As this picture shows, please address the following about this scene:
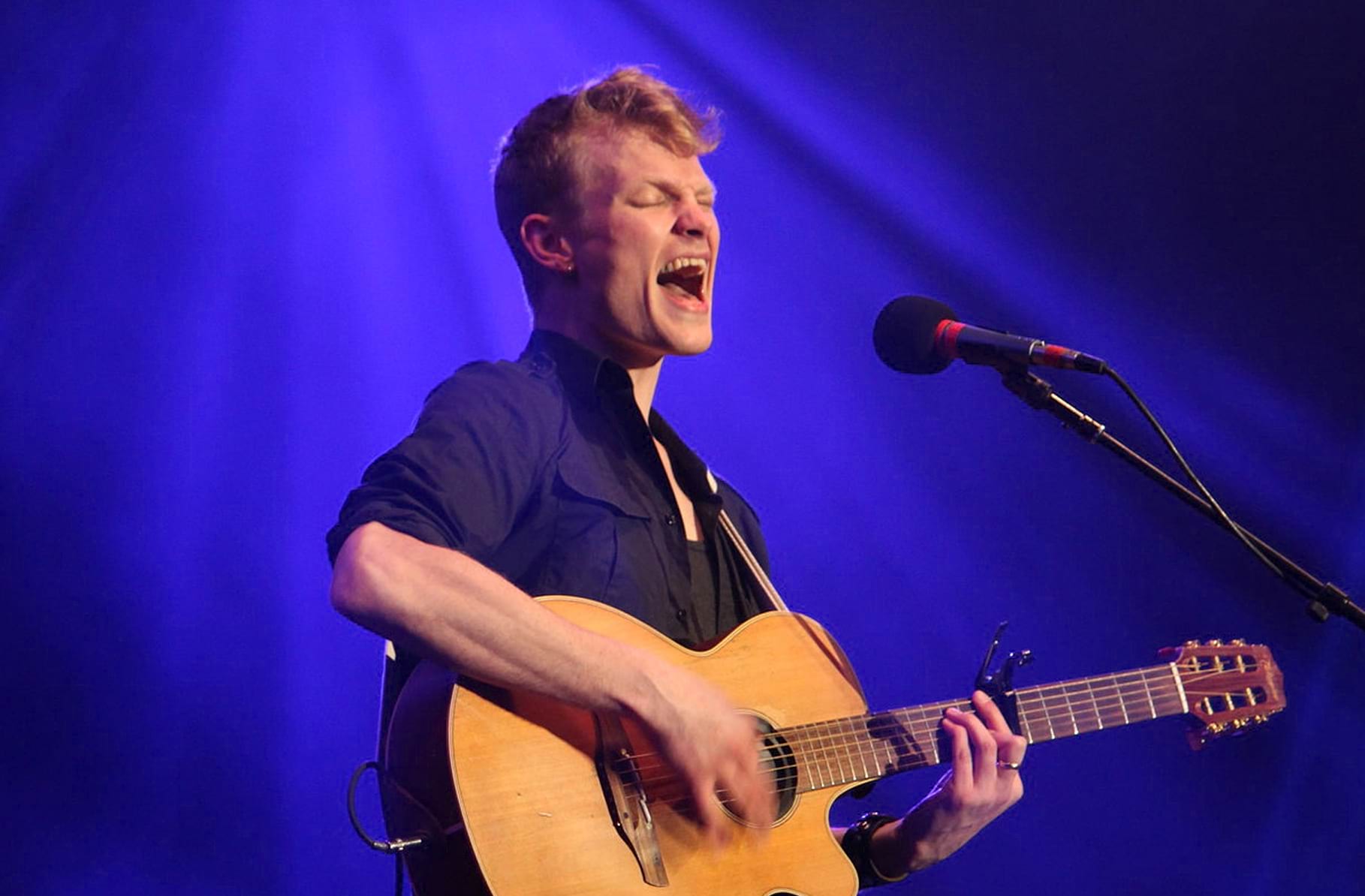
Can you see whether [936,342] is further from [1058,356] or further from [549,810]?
[549,810]

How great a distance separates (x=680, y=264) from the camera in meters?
2.87

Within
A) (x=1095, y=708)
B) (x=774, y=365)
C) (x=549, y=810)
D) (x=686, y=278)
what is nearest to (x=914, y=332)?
(x=686, y=278)

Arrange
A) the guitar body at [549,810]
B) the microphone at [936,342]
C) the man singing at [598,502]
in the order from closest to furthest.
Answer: the guitar body at [549,810] < the man singing at [598,502] < the microphone at [936,342]

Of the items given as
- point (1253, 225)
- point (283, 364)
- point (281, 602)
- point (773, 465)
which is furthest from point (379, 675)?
point (1253, 225)

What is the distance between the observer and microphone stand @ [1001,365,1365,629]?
2367mm

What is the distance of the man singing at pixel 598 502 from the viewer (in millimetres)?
2016

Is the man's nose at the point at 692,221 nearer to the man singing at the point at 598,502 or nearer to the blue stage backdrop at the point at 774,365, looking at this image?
the man singing at the point at 598,502

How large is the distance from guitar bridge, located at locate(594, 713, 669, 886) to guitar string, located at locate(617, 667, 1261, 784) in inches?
0.8

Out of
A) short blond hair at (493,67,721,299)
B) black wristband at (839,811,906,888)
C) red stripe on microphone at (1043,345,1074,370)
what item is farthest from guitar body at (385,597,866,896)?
short blond hair at (493,67,721,299)

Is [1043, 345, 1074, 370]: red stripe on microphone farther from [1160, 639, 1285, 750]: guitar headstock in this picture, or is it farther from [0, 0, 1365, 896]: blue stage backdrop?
[0, 0, 1365, 896]: blue stage backdrop

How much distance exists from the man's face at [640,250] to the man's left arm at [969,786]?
1093 millimetres

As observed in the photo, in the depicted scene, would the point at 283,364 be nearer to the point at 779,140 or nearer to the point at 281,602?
the point at 281,602

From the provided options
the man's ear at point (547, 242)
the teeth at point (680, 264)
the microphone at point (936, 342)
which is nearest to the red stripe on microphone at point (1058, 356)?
the microphone at point (936, 342)

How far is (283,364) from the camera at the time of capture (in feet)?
15.0
